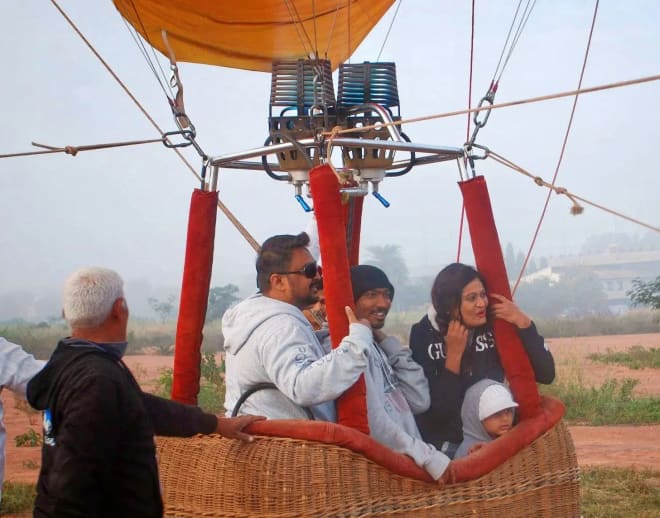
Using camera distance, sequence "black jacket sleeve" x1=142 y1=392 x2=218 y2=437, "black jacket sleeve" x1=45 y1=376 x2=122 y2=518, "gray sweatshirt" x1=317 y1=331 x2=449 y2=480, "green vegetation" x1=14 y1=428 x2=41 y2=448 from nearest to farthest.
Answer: "black jacket sleeve" x1=45 y1=376 x2=122 y2=518
"black jacket sleeve" x1=142 y1=392 x2=218 y2=437
"gray sweatshirt" x1=317 y1=331 x2=449 y2=480
"green vegetation" x1=14 y1=428 x2=41 y2=448

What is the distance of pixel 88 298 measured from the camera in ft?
7.65

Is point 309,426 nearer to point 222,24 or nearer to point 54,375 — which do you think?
point 54,375

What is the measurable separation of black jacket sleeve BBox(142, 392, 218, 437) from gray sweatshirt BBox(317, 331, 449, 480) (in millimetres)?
532

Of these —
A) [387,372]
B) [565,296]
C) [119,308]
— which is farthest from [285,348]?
[565,296]

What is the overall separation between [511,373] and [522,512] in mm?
461

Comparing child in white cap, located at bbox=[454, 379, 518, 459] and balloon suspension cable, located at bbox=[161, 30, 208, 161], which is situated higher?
balloon suspension cable, located at bbox=[161, 30, 208, 161]

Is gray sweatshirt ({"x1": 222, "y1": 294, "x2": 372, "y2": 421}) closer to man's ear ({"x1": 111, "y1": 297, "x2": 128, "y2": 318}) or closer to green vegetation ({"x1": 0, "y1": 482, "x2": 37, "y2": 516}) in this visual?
man's ear ({"x1": 111, "y1": 297, "x2": 128, "y2": 318})

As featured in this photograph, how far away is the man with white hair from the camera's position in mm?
2182

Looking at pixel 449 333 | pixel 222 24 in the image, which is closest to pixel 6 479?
pixel 222 24

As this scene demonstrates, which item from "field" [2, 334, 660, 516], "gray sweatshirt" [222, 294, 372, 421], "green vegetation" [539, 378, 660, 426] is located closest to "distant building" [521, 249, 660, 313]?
"field" [2, 334, 660, 516]

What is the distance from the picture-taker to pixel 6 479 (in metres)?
7.39

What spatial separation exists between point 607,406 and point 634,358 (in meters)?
5.91

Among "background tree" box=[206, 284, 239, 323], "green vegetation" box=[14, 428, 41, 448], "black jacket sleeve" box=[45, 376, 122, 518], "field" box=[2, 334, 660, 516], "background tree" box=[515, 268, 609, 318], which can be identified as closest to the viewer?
"black jacket sleeve" box=[45, 376, 122, 518]

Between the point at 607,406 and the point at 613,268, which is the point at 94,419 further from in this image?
the point at 613,268
